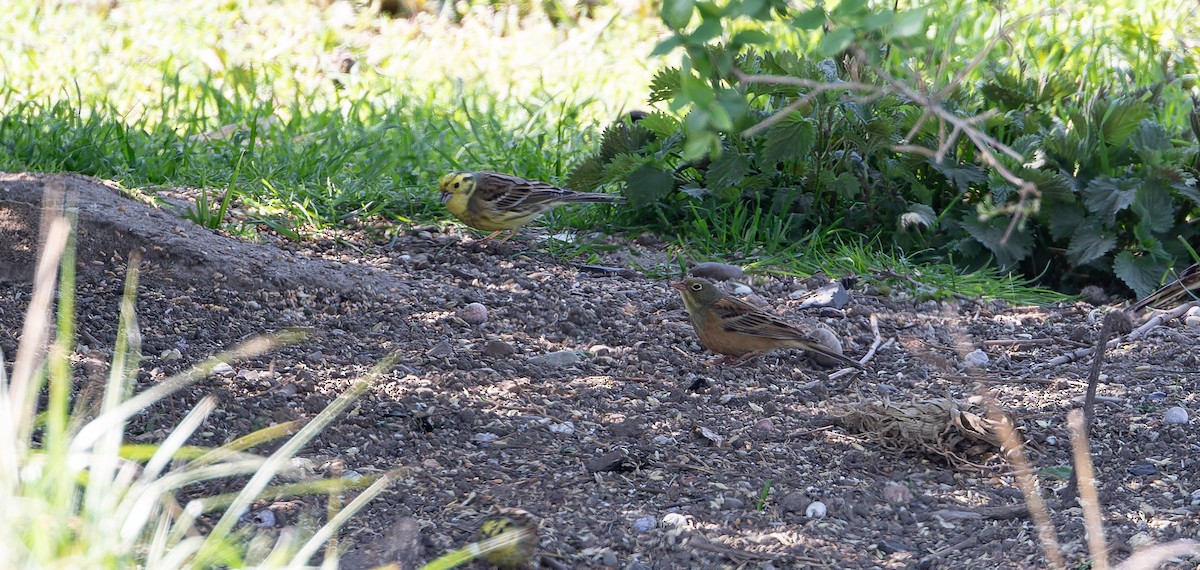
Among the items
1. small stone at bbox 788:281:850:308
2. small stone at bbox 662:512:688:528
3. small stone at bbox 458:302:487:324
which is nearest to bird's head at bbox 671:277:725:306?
small stone at bbox 788:281:850:308

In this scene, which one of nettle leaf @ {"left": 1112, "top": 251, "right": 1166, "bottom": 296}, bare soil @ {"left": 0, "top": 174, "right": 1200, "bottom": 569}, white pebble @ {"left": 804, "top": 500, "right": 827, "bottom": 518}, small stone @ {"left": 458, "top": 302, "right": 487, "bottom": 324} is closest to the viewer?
bare soil @ {"left": 0, "top": 174, "right": 1200, "bottom": 569}

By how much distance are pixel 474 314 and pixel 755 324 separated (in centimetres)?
107

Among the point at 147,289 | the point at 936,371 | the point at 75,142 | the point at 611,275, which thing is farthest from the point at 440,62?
the point at 936,371

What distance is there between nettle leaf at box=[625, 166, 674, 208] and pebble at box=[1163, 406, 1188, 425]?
248cm

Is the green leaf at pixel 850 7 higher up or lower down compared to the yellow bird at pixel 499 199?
higher up

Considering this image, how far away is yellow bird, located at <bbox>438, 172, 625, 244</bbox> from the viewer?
18.1 ft

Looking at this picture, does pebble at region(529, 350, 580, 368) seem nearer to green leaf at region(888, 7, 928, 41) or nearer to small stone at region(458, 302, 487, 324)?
small stone at region(458, 302, 487, 324)

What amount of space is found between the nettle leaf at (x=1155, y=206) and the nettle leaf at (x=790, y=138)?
1.43 m

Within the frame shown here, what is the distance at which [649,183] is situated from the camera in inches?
224

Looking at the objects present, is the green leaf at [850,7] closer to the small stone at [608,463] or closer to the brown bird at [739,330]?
the small stone at [608,463]

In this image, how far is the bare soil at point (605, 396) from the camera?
3275mm

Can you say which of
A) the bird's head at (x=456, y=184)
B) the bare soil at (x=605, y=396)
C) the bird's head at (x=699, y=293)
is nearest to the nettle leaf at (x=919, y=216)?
the bare soil at (x=605, y=396)

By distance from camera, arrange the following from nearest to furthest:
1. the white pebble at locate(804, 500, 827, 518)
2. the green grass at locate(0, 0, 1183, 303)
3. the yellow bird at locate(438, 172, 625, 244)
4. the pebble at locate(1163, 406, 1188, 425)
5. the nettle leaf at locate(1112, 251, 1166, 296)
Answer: the white pebble at locate(804, 500, 827, 518) → the pebble at locate(1163, 406, 1188, 425) → the nettle leaf at locate(1112, 251, 1166, 296) → the yellow bird at locate(438, 172, 625, 244) → the green grass at locate(0, 0, 1183, 303)

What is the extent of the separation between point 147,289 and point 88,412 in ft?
3.46
